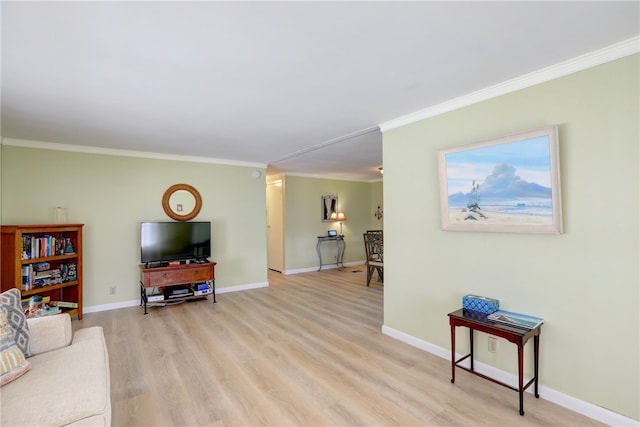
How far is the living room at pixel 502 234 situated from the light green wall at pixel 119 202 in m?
0.02

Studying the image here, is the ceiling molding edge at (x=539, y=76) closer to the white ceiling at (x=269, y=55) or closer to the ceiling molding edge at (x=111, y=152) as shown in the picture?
the white ceiling at (x=269, y=55)

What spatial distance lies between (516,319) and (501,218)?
2.43 ft

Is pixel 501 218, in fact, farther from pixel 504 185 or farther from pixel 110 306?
pixel 110 306

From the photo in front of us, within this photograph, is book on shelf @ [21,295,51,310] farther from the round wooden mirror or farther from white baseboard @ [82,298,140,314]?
the round wooden mirror

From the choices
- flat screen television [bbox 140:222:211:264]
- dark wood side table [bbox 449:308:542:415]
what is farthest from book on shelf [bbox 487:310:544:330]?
flat screen television [bbox 140:222:211:264]

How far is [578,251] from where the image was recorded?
6.71 feet

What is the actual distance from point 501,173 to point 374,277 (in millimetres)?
4559

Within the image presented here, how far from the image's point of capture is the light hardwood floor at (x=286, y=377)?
2035 mm

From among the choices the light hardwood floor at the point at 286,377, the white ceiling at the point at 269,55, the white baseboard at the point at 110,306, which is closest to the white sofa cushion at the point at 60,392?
the light hardwood floor at the point at 286,377

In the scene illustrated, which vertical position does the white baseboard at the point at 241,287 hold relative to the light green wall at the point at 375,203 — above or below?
below

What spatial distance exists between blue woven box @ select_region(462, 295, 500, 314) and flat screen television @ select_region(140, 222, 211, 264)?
393 cm

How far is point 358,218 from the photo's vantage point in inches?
327

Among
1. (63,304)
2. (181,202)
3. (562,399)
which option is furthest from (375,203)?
(63,304)

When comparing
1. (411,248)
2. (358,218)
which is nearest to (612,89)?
(411,248)
